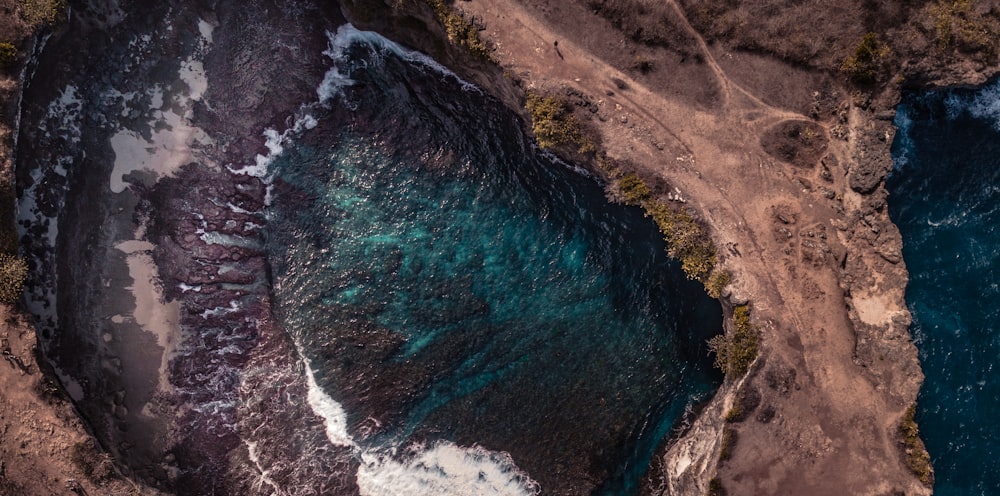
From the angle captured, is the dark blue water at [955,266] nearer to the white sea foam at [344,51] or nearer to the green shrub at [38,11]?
the white sea foam at [344,51]

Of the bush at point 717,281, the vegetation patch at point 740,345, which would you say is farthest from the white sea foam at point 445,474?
→ the bush at point 717,281

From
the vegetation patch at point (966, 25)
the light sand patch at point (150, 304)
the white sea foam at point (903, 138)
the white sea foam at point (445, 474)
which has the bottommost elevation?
the white sea foam at point (445, 474)

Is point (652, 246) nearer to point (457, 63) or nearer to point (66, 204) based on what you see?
point (457, 63)

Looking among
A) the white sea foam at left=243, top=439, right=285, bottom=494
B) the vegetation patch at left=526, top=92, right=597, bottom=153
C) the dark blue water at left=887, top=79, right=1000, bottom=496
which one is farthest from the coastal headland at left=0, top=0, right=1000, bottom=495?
the white sea foam at left=243, top=439, right=285, bottom=494

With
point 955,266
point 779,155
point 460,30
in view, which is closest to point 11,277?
point 460,30

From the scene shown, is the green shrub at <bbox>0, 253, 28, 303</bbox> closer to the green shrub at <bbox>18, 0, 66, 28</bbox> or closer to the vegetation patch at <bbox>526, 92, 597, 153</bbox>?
the green shrub at <bbox>18, 0, 66, 28</bbox>

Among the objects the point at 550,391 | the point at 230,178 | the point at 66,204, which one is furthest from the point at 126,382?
the point at 550,391
